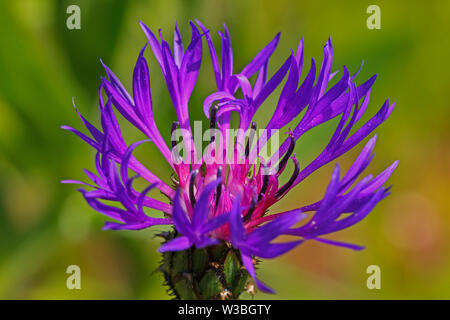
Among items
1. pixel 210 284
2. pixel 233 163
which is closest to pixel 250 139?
pixel 233 163

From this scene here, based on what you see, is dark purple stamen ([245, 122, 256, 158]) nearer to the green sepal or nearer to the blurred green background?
the green sepal

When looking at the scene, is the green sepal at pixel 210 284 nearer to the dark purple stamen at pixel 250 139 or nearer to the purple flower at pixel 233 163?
the purple flower at pixel 233 163

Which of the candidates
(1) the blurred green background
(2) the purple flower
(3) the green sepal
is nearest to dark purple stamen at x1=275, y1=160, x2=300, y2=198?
(2) the purple flower

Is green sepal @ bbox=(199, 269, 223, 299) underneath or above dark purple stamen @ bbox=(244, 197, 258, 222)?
underneath

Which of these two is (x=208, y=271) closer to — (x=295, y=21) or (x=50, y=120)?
(x=50, y=120)
